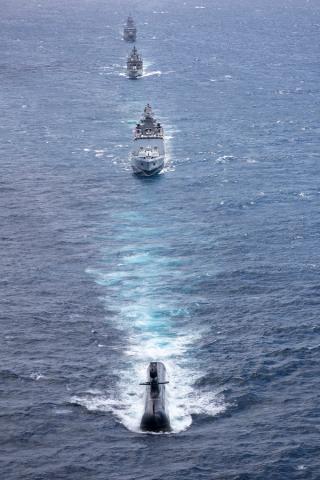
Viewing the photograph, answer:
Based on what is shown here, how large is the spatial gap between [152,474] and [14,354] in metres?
44.3

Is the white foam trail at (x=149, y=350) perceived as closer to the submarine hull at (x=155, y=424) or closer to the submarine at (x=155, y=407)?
the submarine hull at (x=155, y=424)

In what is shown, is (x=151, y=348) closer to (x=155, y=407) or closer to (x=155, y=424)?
(x=155, y=407)

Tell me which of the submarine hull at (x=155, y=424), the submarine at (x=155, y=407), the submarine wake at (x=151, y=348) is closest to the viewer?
the submarine hull at (x=155, y=424)

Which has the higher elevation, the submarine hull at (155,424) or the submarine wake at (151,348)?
the submarine wake at (151,348)

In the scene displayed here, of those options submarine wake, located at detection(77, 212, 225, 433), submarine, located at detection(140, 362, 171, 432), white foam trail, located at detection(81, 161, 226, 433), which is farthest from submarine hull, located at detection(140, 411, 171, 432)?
white foam trail, located at detection(81, 161, 226, 433)

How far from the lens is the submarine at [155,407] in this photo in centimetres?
14662

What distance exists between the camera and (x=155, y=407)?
147625mm

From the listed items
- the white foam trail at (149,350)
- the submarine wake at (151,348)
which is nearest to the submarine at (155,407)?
the submarine wake at (151,348)

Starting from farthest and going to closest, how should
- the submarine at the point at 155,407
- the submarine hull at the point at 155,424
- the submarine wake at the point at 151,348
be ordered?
the submarine wake at the point at 151,348 → the submarine at the point at 155,407 → the submarine hull at the point at 155,424

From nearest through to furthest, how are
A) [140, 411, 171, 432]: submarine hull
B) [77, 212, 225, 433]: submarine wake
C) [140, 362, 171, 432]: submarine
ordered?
[140, 411, 171, 432]: submarine hull
[140, 362, 171, 432]: submarine
[77, 212, 225, 433]: submarine wake

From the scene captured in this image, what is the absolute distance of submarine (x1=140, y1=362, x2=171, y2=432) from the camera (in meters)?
147

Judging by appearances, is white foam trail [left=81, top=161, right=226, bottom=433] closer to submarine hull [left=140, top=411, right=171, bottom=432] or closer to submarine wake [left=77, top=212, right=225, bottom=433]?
submarine wake [left=77, top=212, right=225, bottom=433]

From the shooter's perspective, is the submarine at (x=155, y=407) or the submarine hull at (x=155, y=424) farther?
the submarine at (x=155, y=407)

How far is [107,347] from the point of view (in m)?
171
